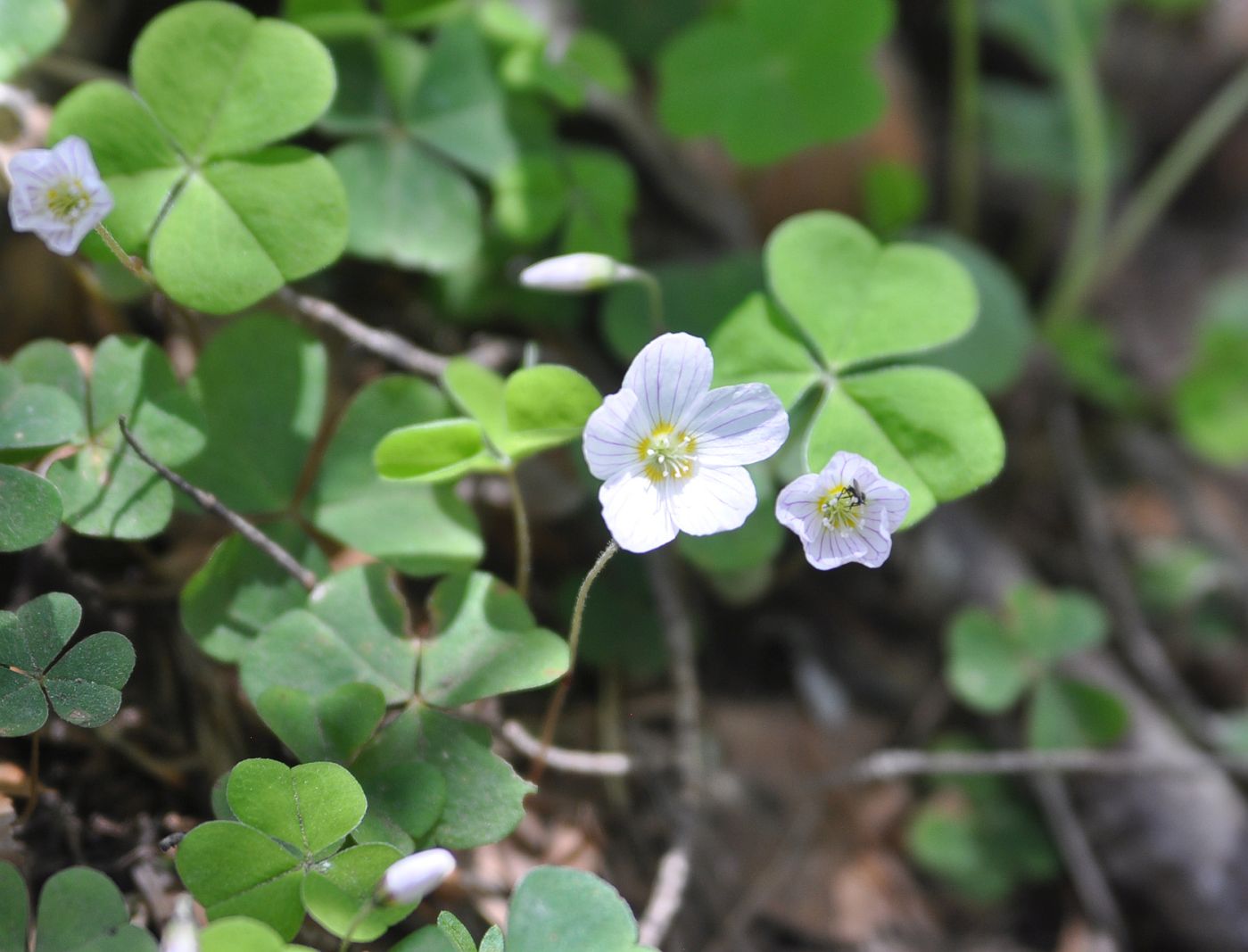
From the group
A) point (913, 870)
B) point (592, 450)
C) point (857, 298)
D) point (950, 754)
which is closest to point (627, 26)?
point (857, 298)

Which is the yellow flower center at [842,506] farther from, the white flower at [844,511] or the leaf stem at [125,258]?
the leaf stem at [125,258]

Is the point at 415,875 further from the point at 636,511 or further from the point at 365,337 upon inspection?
the point at 365,337

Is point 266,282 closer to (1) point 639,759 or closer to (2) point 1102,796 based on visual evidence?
(1) point 639,759

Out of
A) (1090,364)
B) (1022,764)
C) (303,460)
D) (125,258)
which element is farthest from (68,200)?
(1090,364)

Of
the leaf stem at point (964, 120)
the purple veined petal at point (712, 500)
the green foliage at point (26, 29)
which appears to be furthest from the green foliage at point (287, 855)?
the leaf stem at point (964, 120)

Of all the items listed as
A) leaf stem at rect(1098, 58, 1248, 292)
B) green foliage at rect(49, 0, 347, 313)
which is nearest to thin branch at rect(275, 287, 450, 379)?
green foliage at rect(49, 0, 347, 313)

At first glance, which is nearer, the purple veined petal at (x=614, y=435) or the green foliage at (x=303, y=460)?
the purple veined petal at (x=614, y=435)
